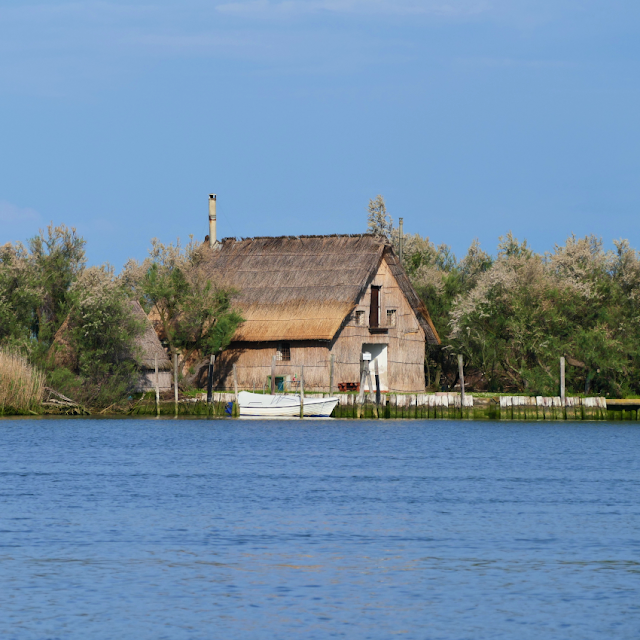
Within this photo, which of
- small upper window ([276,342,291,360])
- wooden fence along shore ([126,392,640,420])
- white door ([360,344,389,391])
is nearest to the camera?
wooden fence along shore ([126,392,640,420])

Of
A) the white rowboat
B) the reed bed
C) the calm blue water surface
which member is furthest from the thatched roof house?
the calm blue water surface

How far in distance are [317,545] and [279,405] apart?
3774cm

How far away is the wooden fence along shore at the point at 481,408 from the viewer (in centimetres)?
5566

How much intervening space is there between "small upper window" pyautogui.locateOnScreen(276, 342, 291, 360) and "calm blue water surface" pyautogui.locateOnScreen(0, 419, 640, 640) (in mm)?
22923

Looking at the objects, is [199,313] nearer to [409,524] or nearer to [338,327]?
[338,327]

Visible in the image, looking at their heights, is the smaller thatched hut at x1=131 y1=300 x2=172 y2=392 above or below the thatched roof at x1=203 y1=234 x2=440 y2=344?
below

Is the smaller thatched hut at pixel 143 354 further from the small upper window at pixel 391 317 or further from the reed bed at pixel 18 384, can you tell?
the small upper window at pixel 391 317

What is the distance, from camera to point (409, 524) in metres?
23.8

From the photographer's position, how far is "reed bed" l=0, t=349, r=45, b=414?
53.7 meters

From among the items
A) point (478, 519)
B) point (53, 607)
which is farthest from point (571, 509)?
point (53, 607)

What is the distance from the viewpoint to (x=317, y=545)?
69.0ft

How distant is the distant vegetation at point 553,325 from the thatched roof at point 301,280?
4387 millimetres

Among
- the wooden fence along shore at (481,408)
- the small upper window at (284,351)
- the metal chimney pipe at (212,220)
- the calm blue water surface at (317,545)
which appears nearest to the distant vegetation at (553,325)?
the wooden fence along shore at (481,408)

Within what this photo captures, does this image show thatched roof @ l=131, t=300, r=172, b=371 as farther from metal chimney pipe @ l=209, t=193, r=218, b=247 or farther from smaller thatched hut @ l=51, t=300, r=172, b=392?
metal chimney pipe @ l=209, t=193, r=218, b=247
